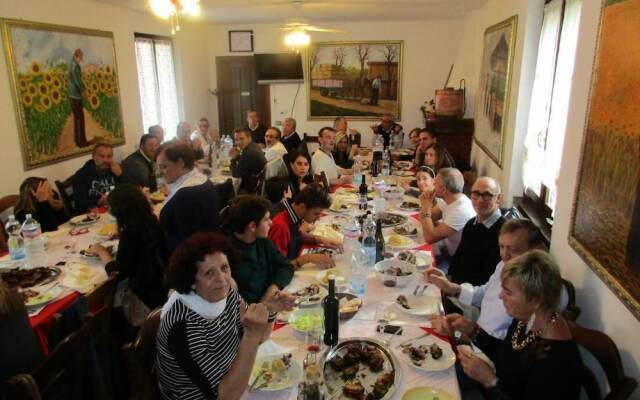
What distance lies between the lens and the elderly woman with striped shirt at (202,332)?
1.57m

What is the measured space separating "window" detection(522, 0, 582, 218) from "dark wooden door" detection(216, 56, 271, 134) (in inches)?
221

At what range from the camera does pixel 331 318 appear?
72.1 inches

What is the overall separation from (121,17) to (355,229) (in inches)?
179

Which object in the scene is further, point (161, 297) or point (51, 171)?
point (51, 171)

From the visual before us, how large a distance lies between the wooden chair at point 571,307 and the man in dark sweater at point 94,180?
375cm

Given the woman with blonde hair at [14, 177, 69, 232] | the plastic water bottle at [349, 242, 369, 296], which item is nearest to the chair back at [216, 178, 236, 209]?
the woman with blonde hair at [14, 177, 69, 232]

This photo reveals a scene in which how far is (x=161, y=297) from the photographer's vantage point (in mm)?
2865

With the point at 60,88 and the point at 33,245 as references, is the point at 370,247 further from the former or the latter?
the point at 60,88

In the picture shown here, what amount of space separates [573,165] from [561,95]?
1.02m

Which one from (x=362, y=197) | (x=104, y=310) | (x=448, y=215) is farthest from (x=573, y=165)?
(x=104, y=310)

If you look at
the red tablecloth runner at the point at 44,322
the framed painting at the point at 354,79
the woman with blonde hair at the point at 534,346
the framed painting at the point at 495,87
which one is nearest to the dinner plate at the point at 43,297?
the red tablecloth runner at the point at 44,322

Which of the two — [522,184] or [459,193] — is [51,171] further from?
[522,184]

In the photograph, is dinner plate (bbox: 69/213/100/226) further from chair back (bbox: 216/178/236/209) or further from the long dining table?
the long dining table

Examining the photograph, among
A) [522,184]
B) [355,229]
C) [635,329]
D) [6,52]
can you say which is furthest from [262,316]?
[6,52]
